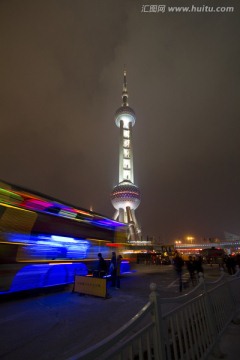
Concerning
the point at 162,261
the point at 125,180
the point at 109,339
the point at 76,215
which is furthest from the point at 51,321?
the point at 125,180

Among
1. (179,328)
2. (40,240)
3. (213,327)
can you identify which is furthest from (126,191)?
(179,328)

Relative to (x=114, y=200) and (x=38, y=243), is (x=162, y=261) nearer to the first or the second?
(x=38, y=243)

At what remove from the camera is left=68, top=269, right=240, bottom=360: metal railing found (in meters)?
2.20

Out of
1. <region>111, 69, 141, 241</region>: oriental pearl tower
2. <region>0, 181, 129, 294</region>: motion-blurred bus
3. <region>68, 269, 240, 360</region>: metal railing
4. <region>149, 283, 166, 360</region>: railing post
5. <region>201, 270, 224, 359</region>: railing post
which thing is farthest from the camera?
<region>111, 69, 141, 241</region>: oriental pearl tower

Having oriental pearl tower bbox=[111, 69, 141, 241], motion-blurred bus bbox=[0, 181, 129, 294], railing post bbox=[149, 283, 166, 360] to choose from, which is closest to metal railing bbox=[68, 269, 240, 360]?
railing post bbox=[149, 283, 166, 360]

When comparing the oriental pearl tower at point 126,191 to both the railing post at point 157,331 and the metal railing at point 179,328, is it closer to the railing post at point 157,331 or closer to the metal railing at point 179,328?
the metal railing at point 179,328

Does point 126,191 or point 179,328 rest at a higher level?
point 126,191

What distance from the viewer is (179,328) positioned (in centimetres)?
334

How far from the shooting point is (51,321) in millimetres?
6094

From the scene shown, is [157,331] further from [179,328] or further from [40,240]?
[40,240]

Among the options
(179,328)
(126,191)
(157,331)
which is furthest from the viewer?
(126,191)

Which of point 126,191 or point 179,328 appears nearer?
point 179,328

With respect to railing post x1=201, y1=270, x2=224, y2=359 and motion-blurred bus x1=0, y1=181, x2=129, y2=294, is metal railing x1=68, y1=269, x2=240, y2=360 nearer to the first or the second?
railing post x1=201, y1=270, x2=224, y2=359

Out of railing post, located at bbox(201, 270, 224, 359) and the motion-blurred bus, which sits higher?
the motion-blurred bus
